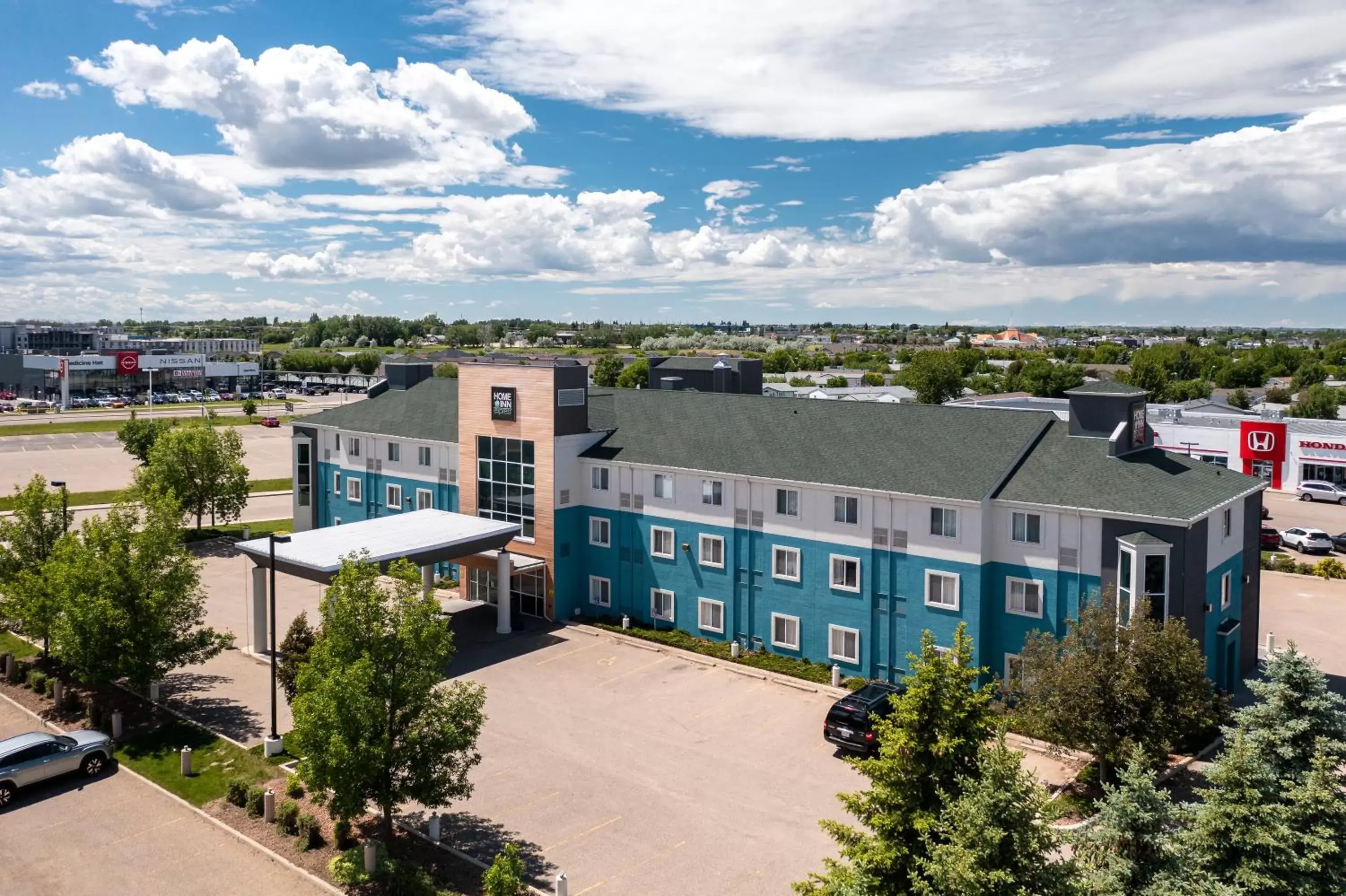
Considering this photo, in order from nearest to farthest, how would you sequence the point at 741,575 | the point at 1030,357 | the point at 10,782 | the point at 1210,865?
the point at 1210,865 → the point at 10,782 → the point at 741,575 → the point at 1030,357

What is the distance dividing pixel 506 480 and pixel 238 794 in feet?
70.3

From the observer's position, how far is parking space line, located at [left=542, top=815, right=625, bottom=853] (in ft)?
79.6

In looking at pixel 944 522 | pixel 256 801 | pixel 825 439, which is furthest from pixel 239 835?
pixel 825 439

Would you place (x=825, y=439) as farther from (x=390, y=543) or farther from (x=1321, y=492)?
(x=1321, y=492)

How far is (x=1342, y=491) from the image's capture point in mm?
73562

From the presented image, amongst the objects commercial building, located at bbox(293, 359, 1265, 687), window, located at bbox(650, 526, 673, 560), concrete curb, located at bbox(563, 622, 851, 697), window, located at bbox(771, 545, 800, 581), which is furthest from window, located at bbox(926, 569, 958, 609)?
window, located at bbox(650, 526, 673, 560)

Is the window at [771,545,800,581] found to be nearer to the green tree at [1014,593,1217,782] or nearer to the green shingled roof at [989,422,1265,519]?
the green shingled roof at [989,422,1265,519]

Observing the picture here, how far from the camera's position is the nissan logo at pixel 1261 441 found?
7619 centimetres

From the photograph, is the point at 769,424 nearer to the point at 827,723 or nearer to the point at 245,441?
the point at 827,723

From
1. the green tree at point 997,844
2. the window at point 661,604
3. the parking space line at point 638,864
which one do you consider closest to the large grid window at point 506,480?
the window at point 661,604

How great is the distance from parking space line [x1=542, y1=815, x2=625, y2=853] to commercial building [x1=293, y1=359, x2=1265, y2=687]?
11.6m

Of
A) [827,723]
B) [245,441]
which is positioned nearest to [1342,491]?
[827,723]

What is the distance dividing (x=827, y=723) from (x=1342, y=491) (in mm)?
63282

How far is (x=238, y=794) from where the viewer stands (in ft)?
87.4
